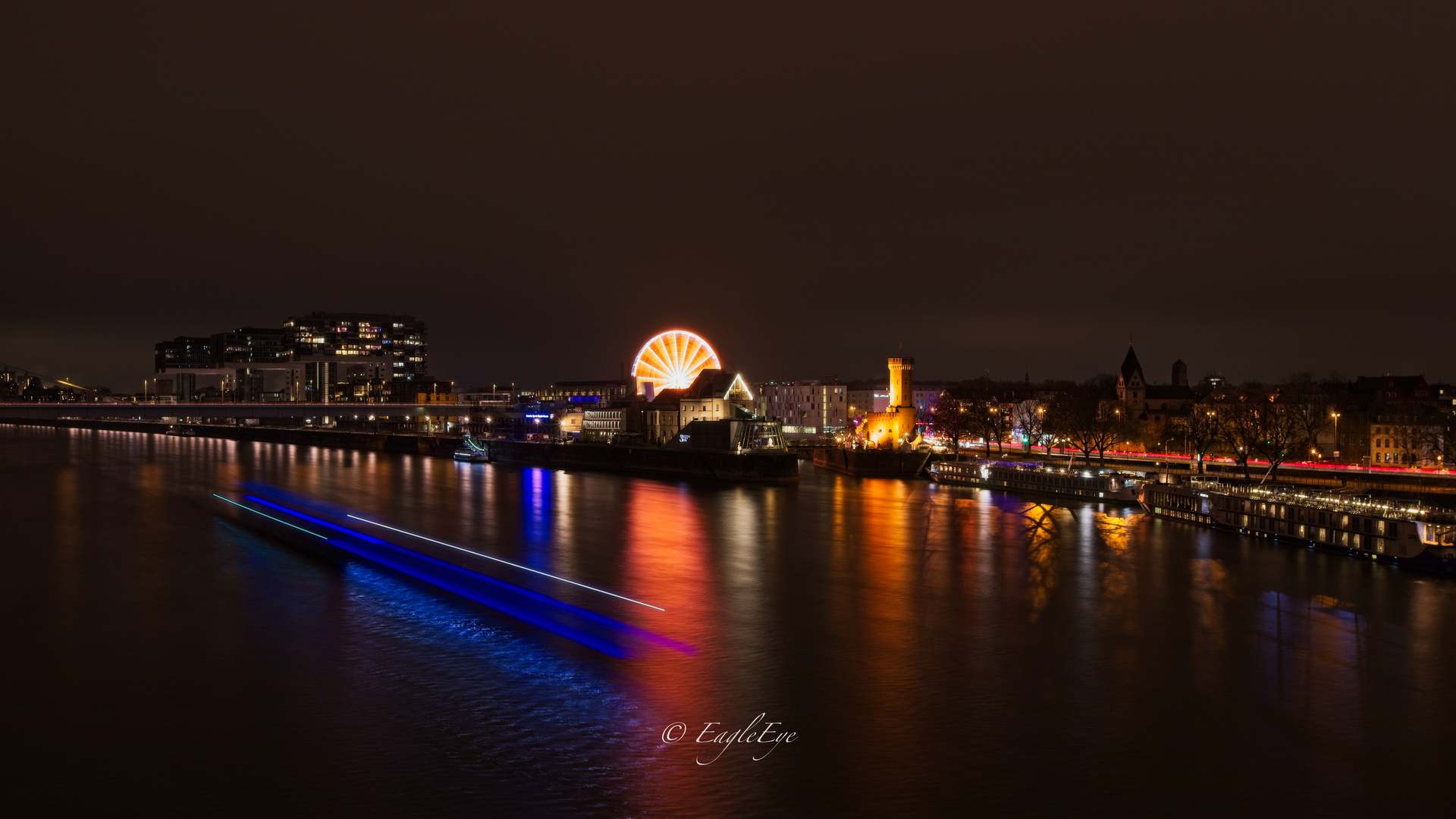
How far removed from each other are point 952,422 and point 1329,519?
50256 millimetres

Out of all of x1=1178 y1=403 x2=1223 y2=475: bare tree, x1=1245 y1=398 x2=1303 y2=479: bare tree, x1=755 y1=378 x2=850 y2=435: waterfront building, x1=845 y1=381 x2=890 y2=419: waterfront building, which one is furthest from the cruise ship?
x1=845 y1=381 x2=890 y2=419: waterfront building

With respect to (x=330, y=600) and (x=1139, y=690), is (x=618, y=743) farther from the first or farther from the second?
(x=330, y=600)

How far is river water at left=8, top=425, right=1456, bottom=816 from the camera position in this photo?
12.1 meters

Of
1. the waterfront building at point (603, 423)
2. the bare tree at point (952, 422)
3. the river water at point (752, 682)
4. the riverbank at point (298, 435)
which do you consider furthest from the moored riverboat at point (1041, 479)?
the riverbank at point (298, 435)

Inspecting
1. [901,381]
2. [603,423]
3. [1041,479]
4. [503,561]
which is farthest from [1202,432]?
[603,423]

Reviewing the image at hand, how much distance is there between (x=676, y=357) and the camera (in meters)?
81.1

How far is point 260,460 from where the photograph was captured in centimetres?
7606

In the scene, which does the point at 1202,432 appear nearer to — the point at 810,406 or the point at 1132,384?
the point at 1132,384

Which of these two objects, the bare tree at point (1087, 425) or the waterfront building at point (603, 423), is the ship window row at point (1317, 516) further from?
the waterfront building at point (603, 423)

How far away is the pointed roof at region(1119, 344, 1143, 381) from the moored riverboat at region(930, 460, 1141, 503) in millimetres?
42163

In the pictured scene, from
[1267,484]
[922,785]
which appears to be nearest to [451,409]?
[1267,484]

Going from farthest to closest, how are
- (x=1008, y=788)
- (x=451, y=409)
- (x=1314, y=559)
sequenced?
(x=451, y=409)
(x=1314, y=559)
(x=1008, y=788)

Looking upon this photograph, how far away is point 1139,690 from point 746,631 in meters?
7.37

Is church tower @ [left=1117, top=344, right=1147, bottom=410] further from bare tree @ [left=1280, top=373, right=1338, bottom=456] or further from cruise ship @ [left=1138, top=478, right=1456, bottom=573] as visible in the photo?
cruise ship @ [left=1138, top=478, right=1456, bottom=573]
